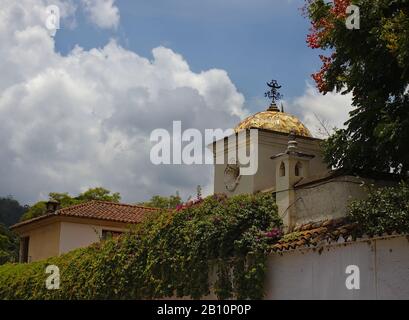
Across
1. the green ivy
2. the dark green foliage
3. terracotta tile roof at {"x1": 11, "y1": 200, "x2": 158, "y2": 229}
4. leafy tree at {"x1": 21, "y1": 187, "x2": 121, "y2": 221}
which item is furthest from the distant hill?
the dark green foliage

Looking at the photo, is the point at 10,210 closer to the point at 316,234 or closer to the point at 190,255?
the point at 190,255

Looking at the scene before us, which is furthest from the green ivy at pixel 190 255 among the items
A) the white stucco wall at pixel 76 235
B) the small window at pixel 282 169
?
the white stucco wall at pixel 76 235

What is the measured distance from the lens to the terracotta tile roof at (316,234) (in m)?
11.6

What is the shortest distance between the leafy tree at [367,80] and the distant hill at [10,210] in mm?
67591

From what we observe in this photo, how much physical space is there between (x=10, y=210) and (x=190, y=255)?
229ft

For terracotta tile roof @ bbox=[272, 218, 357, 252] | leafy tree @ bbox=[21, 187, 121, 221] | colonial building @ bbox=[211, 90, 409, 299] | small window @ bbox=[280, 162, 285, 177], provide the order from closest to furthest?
colonial building @ bbox=[211, 90, 409, 299]
terracotta tile roof @ bbox=[272, 218, 357, 252]
small window @ bbox=[280, 162, 285, 177]
leafy tree @ bbox=[21, 187, 121, 221]

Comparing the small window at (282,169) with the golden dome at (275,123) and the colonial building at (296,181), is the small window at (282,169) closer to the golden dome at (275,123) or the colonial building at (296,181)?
the colonial building at (296,181)

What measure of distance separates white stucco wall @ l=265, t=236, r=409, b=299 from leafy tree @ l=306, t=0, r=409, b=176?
6.88 feet

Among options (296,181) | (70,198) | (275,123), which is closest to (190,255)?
(296,181)

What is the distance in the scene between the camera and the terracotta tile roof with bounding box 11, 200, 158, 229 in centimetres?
2836

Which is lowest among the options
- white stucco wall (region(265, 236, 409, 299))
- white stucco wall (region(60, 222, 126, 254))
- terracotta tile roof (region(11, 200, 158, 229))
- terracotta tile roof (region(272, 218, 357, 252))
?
white stucco wall (region(265, 236, 409, 299))

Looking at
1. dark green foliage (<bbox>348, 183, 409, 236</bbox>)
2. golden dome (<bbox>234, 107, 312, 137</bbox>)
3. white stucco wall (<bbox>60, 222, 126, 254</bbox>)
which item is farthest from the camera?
white stucco wall (<bbox>60, 222, 126, 254</bbox>)

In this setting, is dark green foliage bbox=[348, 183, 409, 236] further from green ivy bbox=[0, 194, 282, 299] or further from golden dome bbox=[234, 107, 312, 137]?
golden dome bbox=[234, 107, 312, 137]
